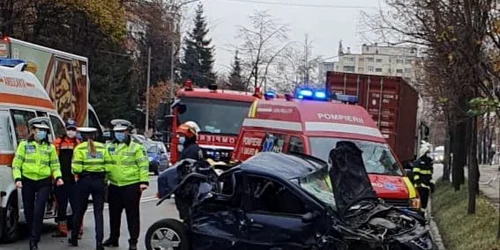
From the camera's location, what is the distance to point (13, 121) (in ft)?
42.9

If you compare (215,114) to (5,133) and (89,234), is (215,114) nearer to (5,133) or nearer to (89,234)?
(89,234)

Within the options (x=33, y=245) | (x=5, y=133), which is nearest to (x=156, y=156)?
(x=5, y=133)

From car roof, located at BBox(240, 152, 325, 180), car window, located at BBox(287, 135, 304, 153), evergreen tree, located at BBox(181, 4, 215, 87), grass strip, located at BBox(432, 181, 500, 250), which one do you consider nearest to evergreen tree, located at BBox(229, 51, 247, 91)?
evergreen tree, located at BBox(181, 4, 215, 87)

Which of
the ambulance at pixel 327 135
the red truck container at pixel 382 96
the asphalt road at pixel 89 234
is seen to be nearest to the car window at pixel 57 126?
the asphalt road at pixel 89 234

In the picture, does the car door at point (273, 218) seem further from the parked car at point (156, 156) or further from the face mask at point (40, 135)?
the parked car at point (156, 156)

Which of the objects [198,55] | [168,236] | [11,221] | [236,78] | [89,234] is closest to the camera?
[168,236]

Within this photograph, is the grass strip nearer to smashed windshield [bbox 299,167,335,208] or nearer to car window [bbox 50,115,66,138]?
smashed windshield [bbox 299,167,335,208]

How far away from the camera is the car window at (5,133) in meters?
12.6

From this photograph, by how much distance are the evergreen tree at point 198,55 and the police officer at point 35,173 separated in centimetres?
6793

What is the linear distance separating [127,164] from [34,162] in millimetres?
1320

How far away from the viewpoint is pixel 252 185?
930 cm

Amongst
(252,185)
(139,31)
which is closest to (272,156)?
(252,185)

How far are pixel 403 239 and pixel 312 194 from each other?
3.76ft

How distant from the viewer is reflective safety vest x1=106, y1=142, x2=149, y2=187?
12.0 m
